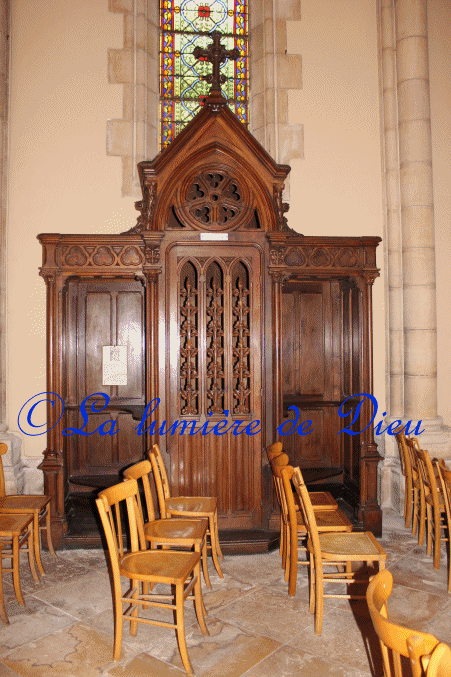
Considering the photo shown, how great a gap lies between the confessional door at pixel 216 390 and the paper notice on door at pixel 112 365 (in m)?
1.01

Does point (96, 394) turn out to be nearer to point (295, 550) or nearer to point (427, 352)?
point (295, 550)

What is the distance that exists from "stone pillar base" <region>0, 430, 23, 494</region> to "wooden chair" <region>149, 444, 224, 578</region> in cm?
172

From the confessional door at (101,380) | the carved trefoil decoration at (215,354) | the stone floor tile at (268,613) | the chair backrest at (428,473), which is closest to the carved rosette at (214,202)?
the carved trefoil decoration at (215,354)

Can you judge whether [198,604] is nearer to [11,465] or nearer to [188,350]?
[188,350]

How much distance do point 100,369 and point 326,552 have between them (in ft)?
9.50

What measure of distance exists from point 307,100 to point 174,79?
140 centimetres

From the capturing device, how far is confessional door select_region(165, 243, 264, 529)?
4.14m

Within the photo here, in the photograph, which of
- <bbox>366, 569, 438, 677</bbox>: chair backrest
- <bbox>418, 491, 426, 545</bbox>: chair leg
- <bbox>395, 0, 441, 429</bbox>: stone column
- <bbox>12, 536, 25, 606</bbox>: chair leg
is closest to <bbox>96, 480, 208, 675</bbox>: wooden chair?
<bbox>12, 536, 25, 606</bbox>: chair leg

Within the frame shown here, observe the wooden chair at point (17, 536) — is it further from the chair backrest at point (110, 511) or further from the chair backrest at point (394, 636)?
the chair backrest at point (394, 636)

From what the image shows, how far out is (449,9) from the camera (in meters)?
5.43

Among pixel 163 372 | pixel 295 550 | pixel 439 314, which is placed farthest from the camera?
pixel 439 314

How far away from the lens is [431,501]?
380cm

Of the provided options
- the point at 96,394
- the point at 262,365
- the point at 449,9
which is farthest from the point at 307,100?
the point at 96,394

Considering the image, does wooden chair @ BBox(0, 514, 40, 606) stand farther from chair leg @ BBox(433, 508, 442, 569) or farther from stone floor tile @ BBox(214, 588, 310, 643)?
chair leg @ BBox(433, 508, 442, 569)
